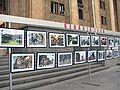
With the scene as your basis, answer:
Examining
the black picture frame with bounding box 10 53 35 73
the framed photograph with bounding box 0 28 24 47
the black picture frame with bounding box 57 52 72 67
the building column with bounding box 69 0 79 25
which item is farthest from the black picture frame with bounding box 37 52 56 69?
the building column with bounding box 69 0 79 25

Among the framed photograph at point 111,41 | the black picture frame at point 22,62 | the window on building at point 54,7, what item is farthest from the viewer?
the window on building at point 54,7

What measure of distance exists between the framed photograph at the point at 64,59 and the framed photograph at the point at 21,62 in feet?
4.75

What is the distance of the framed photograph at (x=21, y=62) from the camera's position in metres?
5.64

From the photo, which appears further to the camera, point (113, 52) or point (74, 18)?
point (74, 18)

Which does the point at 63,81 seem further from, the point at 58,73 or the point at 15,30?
the point at 15,30

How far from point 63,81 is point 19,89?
271 centimetres

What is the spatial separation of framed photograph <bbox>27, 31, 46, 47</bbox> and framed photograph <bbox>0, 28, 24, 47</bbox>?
288 mm

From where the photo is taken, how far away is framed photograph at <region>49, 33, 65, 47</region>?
23.1 ft

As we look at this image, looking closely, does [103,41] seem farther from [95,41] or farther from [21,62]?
[21,62]

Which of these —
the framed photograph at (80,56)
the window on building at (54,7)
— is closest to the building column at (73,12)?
the window on building at (54,7)

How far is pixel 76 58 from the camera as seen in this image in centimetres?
816

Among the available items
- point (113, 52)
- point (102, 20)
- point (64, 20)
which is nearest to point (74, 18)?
point (64, 20)

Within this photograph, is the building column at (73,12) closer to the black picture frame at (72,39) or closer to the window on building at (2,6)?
the window on building at (2,6)

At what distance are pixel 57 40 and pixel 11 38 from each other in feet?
6.72
